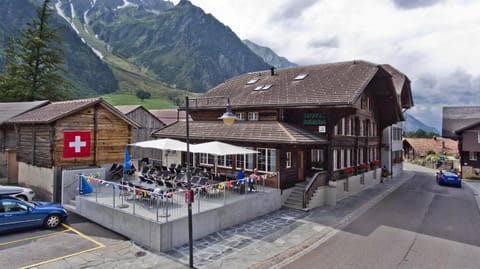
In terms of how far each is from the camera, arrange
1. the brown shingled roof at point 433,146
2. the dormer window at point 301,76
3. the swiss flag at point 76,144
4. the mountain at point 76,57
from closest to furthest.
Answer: the swiss flag at point 76,144, the dormer window at point 301,76, the brown shingled roof at point 433,146, the mountain at point 76,57

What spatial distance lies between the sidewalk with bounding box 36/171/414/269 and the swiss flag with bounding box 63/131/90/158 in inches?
323

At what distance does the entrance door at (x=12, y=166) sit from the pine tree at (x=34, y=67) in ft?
40.8

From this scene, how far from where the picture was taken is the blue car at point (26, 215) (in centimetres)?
1153

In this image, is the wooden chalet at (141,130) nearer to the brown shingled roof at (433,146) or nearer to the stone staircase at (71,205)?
the stone staircase at (71,205)

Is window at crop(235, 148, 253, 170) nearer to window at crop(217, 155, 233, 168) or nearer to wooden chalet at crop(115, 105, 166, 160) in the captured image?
window at crop(217, 155, 233, 168)

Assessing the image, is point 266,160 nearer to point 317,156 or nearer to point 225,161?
point 225,161

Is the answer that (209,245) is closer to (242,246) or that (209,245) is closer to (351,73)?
(242,246)

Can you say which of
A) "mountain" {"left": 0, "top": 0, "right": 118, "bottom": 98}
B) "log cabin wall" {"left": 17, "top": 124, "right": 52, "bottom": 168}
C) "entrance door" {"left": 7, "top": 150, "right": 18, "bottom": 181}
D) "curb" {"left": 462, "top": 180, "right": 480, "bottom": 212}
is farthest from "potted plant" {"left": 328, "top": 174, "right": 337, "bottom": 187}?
"mountain" {"left": 0, "top": 0, "right": 118, "bottom": 98}

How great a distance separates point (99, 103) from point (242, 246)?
1272 centimetres

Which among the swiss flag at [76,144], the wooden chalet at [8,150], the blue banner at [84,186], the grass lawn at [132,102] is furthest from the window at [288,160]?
the grass lawn at [132,102]

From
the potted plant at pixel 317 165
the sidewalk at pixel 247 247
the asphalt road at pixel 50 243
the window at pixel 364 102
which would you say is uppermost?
the window at pixel 364 102

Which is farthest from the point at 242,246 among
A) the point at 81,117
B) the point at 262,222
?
the point at 81,117

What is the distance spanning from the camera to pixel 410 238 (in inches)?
489

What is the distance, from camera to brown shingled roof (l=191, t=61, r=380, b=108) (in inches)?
725
